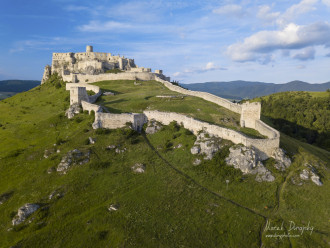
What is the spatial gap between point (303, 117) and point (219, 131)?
256 feet

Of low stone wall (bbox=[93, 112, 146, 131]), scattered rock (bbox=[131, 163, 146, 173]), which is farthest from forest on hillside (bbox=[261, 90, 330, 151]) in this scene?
scattered rock (bbox=[131, 163, 146, 173])

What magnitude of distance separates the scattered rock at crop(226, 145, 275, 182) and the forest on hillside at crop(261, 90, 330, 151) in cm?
5646

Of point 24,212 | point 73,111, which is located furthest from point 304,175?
point 73,111

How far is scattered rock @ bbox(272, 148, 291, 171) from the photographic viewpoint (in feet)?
103

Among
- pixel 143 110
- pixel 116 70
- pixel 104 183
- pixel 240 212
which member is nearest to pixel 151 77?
pixel 116 70

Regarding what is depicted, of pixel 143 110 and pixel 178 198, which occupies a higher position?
pixel 143 110

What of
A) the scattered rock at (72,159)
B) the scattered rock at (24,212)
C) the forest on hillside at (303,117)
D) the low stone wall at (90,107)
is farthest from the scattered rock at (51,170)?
the forest on hillside at (303,117)

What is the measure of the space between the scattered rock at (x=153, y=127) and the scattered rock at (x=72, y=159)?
11648mm

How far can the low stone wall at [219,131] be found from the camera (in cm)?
3245

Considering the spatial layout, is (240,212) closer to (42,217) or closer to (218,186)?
(218,186)

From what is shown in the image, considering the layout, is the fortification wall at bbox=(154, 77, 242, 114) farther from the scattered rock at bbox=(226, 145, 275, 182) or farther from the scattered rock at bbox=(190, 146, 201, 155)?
the scattered rock at bbox=(190, 146, 201, 155)

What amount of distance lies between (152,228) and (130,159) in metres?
12.6

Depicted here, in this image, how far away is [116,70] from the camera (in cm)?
9469

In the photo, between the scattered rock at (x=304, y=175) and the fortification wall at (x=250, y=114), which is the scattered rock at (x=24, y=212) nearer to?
the scattered rock at (x=304, y=175)
